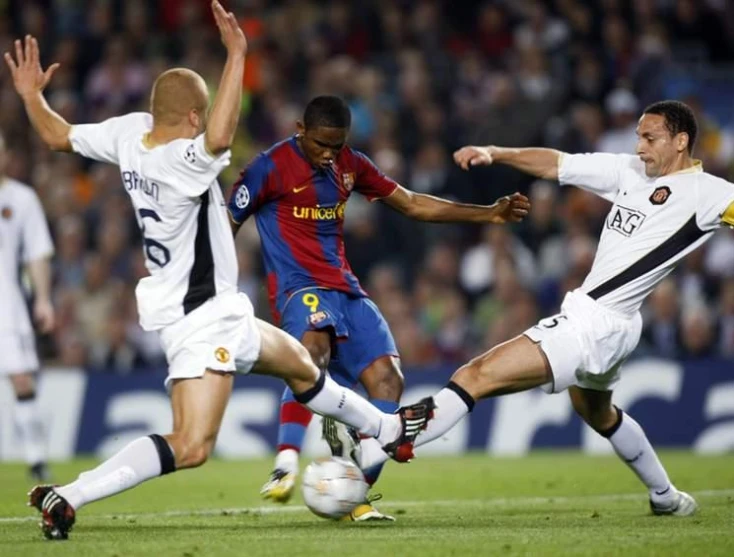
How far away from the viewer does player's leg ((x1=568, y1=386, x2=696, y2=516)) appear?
8578 mm

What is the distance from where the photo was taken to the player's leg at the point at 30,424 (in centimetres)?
1188

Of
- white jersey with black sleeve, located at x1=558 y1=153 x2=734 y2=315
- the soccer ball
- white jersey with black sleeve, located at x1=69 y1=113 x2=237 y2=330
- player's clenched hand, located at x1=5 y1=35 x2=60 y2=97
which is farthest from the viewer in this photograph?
white jersey with black sleeve, located at x1=558 y1=153 x2=734 y2=315

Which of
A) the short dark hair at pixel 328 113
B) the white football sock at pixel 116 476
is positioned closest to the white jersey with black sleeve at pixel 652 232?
the short dark hair at pixel 328 113

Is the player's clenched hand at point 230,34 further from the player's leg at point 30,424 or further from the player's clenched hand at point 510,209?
the player's leg at point 30,424

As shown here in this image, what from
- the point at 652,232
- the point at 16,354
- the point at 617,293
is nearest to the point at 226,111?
the point at 617,293

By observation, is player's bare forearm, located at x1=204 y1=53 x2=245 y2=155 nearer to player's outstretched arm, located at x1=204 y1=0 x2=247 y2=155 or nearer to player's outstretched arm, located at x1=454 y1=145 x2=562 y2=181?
player's outstretched arm, located at x1=204 y1=0 x2=247 y2=155

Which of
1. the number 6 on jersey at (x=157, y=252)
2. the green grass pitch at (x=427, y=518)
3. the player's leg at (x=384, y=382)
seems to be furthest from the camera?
the player's leg at (x=384, y=382)

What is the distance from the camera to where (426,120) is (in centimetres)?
1747

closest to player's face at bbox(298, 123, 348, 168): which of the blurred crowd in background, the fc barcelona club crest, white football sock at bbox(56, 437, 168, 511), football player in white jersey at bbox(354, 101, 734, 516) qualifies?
the fc barcelona club crest

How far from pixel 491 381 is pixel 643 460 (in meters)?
1.20

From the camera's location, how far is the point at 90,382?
15.2 meters

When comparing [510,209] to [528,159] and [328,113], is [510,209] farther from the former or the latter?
[328,113]

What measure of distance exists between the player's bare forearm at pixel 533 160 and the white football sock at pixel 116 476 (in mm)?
2925

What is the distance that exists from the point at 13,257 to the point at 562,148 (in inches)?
271
